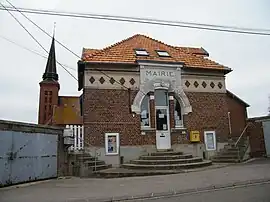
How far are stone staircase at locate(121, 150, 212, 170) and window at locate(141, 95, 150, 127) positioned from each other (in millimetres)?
1916

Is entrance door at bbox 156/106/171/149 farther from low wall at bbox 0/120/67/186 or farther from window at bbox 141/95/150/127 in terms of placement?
low wall at bbox 0/120/67/186

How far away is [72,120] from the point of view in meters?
28.7

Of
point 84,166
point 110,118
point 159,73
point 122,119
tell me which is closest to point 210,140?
point 159,73

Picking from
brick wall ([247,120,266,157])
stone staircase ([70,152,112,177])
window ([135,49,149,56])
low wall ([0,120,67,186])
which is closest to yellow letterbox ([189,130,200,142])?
brick wall ([247,120,266,157])

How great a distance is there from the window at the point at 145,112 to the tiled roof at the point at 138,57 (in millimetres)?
2382

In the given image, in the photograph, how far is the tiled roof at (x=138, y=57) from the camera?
53.2 feet

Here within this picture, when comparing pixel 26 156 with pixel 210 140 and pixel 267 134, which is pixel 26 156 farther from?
pixel 267 134

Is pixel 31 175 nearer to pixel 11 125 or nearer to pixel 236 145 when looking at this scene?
pixel 11 125

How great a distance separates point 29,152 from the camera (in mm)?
11320

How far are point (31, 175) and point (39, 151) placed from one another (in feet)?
3.56

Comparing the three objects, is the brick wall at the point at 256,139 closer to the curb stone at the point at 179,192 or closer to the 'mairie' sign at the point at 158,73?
the 'mairie' sign at the point at 158,73

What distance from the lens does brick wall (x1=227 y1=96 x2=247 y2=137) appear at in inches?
732

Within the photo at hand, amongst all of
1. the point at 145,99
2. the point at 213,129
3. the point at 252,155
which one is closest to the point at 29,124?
the point at 145,99

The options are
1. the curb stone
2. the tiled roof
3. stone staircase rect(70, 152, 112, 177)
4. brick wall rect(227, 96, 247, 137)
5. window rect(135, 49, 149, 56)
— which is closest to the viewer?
the curb stone
